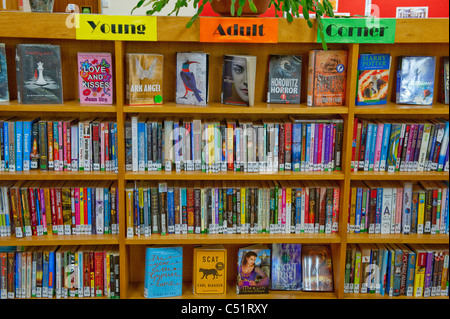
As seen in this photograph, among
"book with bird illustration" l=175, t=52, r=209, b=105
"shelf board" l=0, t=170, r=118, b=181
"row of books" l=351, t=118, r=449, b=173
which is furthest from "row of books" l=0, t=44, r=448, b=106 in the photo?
"shelf board" l=0, t=170, r=118, b=181

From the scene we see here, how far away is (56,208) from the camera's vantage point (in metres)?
2.45

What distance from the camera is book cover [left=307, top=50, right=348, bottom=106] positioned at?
7.70 feet

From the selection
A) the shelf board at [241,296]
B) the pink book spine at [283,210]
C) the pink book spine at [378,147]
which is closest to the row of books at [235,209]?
the pink book spine at [283,210]

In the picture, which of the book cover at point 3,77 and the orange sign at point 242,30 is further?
the book cover at point 3,77

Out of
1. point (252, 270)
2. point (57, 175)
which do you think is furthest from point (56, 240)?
point (252, 270)

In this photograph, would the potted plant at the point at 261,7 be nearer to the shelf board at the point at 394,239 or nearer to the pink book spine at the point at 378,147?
the pink book spine at the point at 378,147

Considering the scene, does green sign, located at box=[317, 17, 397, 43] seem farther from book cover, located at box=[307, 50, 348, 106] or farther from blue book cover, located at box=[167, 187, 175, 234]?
blue book cover, located at box=[167, 187, 175, 234]

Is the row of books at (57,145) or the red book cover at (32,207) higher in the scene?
the row of books at (57,145)

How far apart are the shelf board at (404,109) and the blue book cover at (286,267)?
31.2 inches

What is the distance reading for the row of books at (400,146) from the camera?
242 cm

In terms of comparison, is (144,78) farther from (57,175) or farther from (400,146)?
(400,146)
